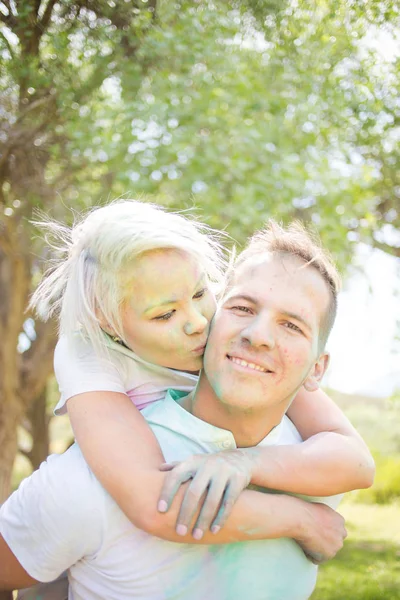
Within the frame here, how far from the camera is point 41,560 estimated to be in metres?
2.05

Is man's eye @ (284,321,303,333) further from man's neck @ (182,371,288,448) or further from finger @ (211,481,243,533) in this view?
finger @ (211,481,243,533)

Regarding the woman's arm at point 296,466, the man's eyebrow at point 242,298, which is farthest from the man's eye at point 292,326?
the woman's arm at point 296,466

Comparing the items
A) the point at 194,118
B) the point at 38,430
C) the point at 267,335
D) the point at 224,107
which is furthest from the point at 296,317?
the point at 38,430

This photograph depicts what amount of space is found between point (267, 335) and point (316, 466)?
15.8 inches

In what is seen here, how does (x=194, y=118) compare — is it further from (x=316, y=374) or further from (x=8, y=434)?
(x=316, y=374)

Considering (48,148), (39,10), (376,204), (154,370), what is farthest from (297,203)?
(154,370)

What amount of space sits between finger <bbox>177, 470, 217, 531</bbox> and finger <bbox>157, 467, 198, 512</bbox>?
0.03 meters

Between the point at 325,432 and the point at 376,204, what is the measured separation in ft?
25.1

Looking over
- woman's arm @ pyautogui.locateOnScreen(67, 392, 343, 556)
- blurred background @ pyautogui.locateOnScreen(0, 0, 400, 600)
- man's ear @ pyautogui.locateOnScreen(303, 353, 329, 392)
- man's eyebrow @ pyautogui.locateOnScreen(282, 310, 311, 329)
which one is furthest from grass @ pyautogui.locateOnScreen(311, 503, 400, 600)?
man's eyebrow @ pyautogui.locateOnScreen(282, 310, 311, 329)

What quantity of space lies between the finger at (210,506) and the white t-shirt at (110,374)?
43 centimetres

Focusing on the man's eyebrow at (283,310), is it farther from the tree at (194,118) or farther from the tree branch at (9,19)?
the tree branch at (9,19)

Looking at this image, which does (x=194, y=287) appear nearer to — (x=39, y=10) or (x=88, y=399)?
(x=88, y=399)

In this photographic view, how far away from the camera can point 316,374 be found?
2.30 metres

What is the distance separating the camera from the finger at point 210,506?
187 cm
